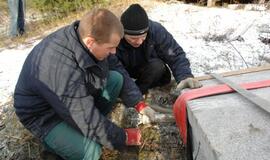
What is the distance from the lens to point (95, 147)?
2.56 metres

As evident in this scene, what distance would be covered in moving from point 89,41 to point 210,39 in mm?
2711

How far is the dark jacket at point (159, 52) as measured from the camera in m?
3.13

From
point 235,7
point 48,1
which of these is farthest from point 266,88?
point 48,1

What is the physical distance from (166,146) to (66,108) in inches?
39.4

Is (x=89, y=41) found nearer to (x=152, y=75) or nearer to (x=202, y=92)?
(x=202, y=92)

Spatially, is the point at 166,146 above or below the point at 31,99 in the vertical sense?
below

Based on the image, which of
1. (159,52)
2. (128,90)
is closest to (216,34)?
(159,52)

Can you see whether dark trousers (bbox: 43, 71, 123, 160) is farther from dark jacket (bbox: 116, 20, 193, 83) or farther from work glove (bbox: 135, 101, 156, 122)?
dark jacket (bbox: 116, 20, 193, 83)

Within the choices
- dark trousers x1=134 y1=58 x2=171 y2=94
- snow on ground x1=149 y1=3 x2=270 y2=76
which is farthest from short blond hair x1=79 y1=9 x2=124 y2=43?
snow on ground x1=149 y1=3 x2=270 y2=76

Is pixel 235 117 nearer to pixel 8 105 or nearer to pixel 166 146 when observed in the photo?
pixel 166 146

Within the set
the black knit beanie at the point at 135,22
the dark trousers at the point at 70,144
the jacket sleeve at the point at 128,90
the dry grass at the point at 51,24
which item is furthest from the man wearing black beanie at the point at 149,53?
the dry grass at the point at 51,24

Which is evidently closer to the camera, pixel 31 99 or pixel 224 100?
pixel 224 100

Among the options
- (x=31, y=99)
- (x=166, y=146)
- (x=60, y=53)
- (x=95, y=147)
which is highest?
(x=60, y=53)

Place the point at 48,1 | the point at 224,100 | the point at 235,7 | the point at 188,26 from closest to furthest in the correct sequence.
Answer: the point at 224,100 → the point at 188,26 → the point at 235,7 → the point at 48,1
